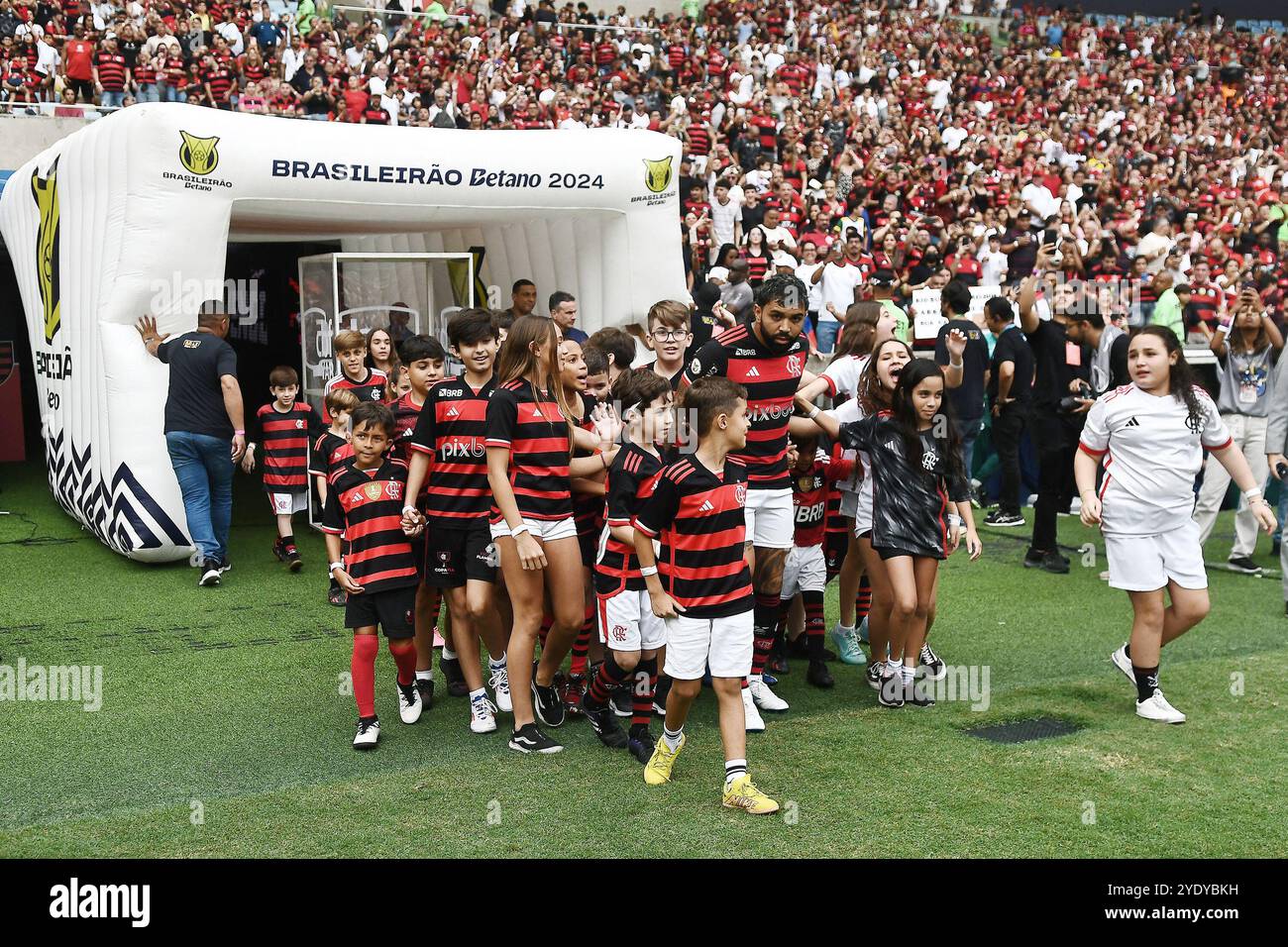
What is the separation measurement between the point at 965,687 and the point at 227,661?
136 inches

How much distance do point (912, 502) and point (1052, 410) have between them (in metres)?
3.76

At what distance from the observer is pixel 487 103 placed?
687 inches

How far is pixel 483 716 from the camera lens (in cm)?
520

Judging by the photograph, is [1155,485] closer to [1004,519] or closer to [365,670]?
[365,670]

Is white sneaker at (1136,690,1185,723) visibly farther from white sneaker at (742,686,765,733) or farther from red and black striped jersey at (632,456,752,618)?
red and black striped jersey at (632,456,752,618)

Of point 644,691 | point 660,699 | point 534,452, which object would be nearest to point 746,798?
point 644,691

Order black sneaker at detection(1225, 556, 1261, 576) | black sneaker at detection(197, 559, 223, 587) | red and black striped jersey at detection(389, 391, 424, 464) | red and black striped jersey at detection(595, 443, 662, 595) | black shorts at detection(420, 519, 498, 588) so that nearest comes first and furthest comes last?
red and black striped jersey at detection(595, 443, 662, 595)
black shorts at detection(420, 519, 498, 588)
red and black striped jersey at detection(389, 391, 424, 464)
black sneaker at detection(197, 559, 223, 587)
black sneaker at detection(1225, 556, 1261, 576)

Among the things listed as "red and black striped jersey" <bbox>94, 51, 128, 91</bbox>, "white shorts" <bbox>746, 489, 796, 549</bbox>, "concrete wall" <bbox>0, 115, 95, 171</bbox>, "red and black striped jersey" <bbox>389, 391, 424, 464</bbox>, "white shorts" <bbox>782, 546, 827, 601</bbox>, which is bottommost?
"white shorts" <bbox>782, 546, 827, 601</bbox>

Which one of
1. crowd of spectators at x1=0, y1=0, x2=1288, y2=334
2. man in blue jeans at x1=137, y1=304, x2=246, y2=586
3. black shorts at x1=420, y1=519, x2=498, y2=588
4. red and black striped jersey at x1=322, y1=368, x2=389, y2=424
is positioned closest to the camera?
black shorts at x1=420, y1=519, x2=498, y2=588

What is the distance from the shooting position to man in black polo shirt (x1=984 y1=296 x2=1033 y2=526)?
9250mm

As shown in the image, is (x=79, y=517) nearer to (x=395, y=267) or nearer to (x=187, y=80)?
(x=395, y=267)

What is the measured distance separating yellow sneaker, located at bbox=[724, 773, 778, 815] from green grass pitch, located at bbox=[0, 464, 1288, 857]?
47mm

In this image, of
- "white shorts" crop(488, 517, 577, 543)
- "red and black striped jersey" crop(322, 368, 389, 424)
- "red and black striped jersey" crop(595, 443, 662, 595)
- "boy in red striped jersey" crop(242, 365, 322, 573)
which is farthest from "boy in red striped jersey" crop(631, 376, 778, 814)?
"boy in red striped jersey" crop(242, 365, 322, 573)
